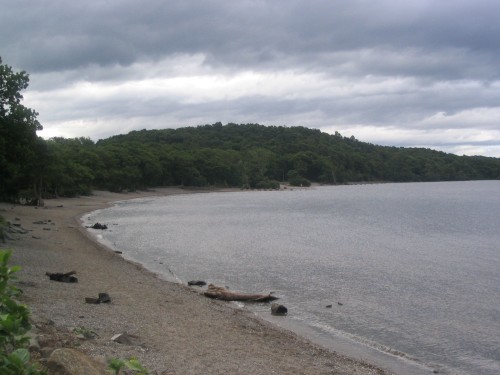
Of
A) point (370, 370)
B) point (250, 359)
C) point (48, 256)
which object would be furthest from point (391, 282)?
point (48, 256)

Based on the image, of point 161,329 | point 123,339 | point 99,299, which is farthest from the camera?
point 99,299

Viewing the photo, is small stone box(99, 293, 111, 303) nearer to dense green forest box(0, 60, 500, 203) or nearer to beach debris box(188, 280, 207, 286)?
beach debris box(188, 280, 207, 286)

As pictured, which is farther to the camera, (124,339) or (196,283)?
(196,283)

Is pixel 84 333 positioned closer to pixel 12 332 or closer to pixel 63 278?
pixel 12 332

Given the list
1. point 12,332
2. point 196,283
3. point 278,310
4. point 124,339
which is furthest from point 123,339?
point 196,283

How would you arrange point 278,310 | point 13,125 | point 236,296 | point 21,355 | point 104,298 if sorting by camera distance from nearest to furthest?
1. point 21,355
2. point 104,298
3. point 278,310
4. point 236,296
5. point 13,125

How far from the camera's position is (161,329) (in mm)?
13312

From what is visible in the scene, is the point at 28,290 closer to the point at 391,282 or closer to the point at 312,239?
the point at 391,282

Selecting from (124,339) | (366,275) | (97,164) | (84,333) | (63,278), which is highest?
(97,164)

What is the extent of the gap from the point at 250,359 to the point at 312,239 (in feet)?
109

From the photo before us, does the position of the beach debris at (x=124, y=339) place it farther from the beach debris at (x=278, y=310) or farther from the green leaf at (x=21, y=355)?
the beach debris at (x=278, y=310)

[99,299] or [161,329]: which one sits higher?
[99,299]

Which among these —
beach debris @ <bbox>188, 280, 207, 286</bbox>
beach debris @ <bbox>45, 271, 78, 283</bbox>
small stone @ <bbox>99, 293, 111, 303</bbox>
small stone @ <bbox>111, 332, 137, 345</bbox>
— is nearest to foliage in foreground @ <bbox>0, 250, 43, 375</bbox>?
small stone @ <bbox>111, 332, 137, 345</bbox>

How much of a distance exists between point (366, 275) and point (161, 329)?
16400mm
